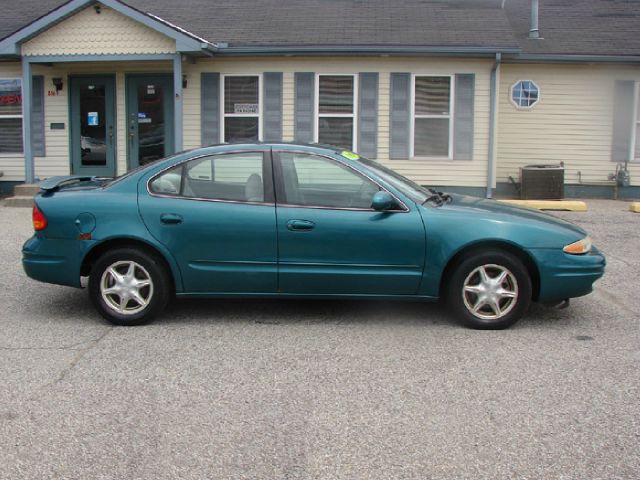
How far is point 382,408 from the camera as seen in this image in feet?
14.2

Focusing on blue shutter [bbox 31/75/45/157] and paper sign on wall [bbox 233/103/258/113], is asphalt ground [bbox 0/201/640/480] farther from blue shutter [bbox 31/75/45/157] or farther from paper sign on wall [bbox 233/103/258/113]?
blue shutter [bbox 31/75/45/157]

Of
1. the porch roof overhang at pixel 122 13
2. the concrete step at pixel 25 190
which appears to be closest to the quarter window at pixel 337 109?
the porch roof overhang at pixel 122 13

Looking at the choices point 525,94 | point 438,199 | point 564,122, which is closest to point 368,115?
point 525,94

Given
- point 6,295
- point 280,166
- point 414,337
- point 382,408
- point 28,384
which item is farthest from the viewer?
point 6,295

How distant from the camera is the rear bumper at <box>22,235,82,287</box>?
6.02 metres

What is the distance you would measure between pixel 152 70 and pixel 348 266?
10397 millimetres

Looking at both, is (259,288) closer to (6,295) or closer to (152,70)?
(6,295)

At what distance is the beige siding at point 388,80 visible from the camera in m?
14.1

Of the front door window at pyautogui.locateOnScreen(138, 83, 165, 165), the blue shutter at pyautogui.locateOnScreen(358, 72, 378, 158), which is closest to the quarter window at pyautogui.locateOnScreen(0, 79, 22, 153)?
the front door window at pyautogui.locateOnScreen(138, 83, 165, 165)

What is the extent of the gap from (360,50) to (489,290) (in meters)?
8.75

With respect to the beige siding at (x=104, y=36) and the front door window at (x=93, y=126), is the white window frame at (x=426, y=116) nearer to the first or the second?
the beige siding at (x=104, y=36)

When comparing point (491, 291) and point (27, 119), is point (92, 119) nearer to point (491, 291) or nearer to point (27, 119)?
point (27, 119)

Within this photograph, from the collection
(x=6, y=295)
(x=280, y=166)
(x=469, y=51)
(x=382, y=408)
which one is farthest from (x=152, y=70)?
(x=382, y=408)

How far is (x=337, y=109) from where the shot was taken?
1438 cm
